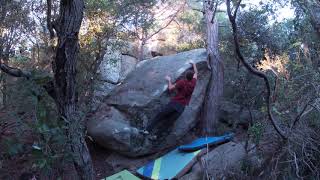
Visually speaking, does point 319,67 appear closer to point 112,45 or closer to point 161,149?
point 161,149

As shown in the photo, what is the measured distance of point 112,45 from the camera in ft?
33.6

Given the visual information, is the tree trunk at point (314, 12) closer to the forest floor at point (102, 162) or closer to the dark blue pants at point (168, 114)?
the forest floor at point (102, 162)

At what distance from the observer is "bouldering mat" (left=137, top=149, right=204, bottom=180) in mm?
8055

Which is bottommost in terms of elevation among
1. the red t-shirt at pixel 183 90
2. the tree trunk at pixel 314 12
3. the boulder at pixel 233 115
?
the boulder at pixel 233 115

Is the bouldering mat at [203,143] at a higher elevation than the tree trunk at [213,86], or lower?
lower

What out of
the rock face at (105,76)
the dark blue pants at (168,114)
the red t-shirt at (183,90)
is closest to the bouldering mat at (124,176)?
the dark blue pants at (168,114)

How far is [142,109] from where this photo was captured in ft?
31.1

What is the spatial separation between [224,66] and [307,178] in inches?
214

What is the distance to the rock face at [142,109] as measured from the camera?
361 inches

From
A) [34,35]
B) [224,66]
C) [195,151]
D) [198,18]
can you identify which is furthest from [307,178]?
[198,18]

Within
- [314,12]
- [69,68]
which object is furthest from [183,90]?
[69,68]

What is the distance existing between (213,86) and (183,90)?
5.37 feet

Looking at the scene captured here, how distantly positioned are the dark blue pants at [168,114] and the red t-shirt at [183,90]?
11cm

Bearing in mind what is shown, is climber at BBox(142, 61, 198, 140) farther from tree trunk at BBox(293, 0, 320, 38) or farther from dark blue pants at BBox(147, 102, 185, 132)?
tree trunk at BBox(293, 0, 320, 38)
